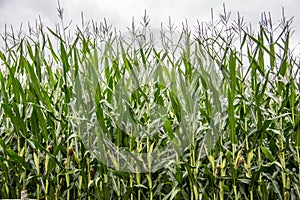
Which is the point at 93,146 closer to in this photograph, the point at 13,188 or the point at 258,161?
the point at 13,188

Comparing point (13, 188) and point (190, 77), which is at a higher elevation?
point (190, 77)

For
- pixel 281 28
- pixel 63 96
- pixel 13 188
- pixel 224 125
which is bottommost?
pixel 13 188

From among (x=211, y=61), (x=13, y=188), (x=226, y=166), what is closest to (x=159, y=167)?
(x=226, y=166)

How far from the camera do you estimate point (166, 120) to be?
0.95 m

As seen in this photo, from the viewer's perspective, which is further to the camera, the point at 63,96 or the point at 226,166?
the point at 63,96

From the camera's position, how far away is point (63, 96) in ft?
3.66

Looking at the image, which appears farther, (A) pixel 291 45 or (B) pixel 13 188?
(B) pixel 13 188

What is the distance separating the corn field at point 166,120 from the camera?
97 centimetres

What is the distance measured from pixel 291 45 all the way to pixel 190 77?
10.4 inches

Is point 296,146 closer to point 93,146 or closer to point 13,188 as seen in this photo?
point 93,146

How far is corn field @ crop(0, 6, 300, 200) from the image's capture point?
3.18 ft

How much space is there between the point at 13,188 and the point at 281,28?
0.83 m

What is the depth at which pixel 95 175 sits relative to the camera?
41.0 inches

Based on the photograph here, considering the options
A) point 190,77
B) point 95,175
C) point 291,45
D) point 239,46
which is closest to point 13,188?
point 95,175
